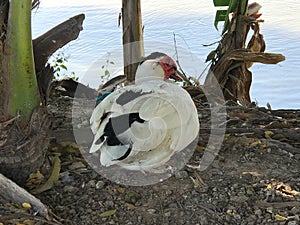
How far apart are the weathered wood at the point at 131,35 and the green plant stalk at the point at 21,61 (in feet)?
2.58

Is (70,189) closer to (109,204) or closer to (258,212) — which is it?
(109,204)

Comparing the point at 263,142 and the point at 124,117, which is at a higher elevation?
the point at 124,117

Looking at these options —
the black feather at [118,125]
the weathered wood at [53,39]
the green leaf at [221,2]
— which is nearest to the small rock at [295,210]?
the black feather at [118,125]

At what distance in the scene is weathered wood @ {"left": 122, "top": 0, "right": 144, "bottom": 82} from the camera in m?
2.08

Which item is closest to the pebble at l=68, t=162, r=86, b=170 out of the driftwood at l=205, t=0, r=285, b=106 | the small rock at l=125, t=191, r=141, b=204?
the small rock at l=125, t=191, r=141, b=204

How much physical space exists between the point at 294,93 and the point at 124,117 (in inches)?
49.2

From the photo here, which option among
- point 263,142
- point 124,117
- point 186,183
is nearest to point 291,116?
point 263,142

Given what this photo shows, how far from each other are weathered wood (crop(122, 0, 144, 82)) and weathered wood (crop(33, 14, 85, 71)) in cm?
57

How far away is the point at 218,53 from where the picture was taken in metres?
2.17

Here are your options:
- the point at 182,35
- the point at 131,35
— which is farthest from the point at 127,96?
the point at 182,35

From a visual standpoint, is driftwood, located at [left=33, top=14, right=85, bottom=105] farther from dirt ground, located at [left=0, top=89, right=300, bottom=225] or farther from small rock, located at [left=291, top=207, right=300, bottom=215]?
small rock, located at [left=291, top=207, right=300, bottom=215]

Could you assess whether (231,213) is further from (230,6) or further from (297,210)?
(230,6)

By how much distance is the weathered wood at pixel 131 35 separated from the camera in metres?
2.08

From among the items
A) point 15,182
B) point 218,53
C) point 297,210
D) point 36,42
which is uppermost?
point 36,42
